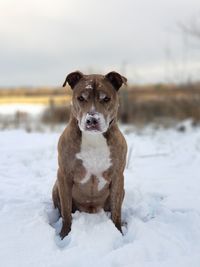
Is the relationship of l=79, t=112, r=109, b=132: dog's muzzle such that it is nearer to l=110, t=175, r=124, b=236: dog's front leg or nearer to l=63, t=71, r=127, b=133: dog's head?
l=63, t=71, r=127, b=133: dog's head

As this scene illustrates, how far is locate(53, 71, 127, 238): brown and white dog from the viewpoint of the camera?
4168 mm

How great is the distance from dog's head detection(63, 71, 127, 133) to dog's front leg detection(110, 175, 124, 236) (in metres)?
0.63

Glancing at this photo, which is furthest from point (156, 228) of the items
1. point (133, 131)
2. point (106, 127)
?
point (133, 131)

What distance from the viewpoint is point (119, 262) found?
3.58 m

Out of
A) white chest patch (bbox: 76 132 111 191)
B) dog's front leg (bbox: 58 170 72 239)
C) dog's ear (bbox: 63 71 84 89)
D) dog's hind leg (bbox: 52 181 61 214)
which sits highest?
dog's ear (bbox: 63 71 84 89)

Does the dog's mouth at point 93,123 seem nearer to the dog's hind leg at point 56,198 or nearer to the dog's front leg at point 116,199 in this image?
the dog's front leg at point 116,199

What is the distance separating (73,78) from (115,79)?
1.31 feet

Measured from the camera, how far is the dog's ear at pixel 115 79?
4363mm

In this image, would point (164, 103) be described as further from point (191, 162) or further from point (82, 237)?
point (82, 237)

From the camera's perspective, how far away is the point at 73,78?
443 centimetres

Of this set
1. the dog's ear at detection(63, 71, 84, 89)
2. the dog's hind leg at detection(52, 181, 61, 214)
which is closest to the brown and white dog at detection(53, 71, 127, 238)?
the dog's ear at detection(63, 71, 84, 89)

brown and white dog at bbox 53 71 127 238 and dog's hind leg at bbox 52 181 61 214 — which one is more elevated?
brown and white dog at bbox 53 71 127 238

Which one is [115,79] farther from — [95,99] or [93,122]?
[93,122]

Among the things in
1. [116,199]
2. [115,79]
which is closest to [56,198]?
[116,199]
